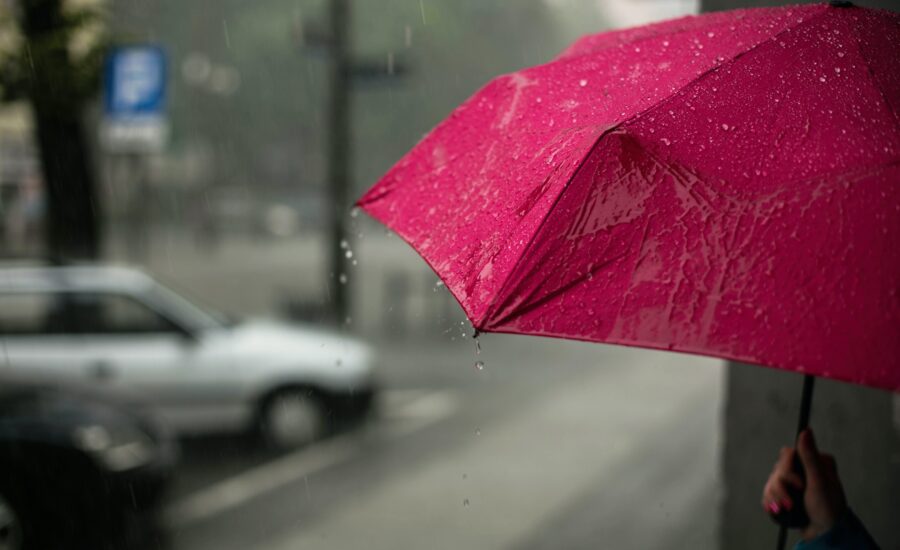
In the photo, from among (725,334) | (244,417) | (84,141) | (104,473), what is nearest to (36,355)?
(244,417)

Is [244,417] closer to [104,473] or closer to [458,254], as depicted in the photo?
[104,473]

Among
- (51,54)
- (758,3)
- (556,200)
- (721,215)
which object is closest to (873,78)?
(721,215)

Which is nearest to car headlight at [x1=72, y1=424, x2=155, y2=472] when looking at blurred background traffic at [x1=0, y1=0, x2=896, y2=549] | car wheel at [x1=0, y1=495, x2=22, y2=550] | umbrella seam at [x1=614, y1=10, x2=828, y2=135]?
blurred background traffic at [x1=0, y1=0, x2=896, y2=549]

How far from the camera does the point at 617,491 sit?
269 inches

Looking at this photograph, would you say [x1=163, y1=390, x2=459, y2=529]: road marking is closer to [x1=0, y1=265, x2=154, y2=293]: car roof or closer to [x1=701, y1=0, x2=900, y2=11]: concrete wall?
[x1=0, y1=265, x2=154, y2=293]: car roof

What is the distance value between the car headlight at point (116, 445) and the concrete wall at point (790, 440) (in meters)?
3.74

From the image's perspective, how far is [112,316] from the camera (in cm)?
777

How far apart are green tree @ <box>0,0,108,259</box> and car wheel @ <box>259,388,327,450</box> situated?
3.24 m

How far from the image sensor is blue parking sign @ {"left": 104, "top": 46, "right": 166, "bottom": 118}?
939cm

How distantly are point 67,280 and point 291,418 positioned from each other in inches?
86.2

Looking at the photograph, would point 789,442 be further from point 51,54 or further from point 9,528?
point 51,54

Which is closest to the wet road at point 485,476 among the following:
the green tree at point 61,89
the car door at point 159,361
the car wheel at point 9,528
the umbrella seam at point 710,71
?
the car door at point 159,361

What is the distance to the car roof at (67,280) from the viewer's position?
7609mm

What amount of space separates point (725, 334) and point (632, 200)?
28 cm
